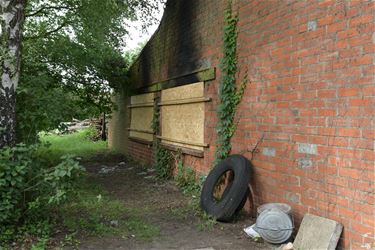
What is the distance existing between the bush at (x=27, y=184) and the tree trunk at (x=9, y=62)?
10.6 inches

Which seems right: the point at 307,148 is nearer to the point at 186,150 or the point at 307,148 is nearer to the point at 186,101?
the point at 186,150

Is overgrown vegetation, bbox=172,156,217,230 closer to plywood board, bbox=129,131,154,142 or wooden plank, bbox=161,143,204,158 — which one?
wooden plank, bbox=161,143,204,158

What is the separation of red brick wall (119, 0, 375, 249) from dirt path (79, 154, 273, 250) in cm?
76

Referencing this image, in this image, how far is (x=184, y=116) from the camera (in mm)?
8445

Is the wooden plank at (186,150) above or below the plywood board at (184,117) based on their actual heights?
below

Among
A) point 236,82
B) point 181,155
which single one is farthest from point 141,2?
point 236,82

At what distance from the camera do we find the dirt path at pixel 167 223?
463 cm

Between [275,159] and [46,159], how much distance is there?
2.97 meters

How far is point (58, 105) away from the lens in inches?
211

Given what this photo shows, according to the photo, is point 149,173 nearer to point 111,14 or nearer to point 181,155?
point 181,155

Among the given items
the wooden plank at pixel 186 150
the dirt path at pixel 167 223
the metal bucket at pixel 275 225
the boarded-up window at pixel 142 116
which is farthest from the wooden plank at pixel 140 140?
the metal bucket at pixel 275 225

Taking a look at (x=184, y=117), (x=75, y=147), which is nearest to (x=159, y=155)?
(x=184, y=117)

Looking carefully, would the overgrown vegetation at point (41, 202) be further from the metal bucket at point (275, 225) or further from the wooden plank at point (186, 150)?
the wooden plank at point (186, 150)

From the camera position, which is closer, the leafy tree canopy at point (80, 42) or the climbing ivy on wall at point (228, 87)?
the climbing ivy on wall at point (228, 87)
